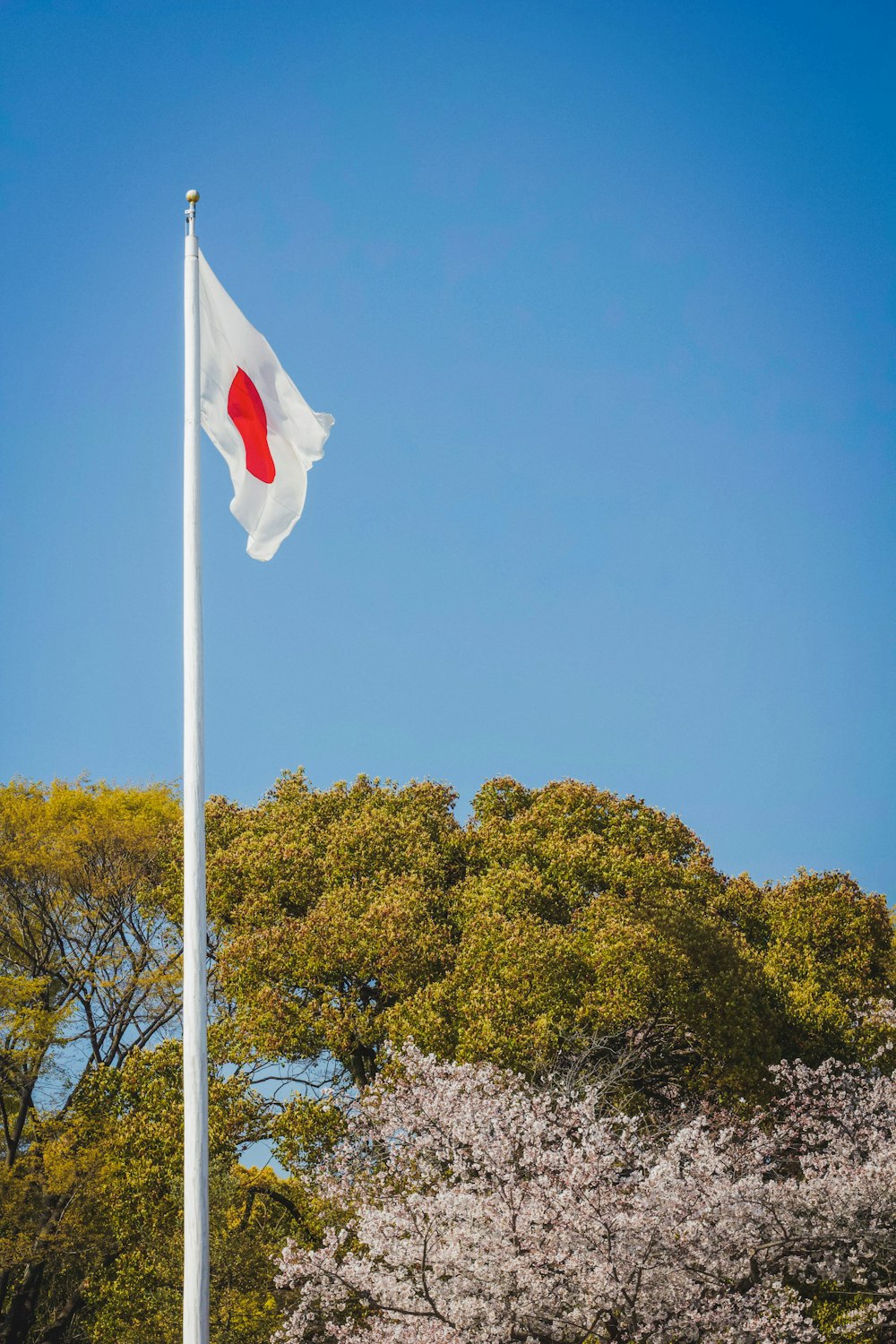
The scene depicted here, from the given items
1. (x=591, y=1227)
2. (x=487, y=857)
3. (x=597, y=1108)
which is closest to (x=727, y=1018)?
(x=597, y=1108)

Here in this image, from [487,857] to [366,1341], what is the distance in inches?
371

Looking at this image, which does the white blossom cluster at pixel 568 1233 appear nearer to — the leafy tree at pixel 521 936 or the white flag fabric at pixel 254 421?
the leafy tree at pixel 521 936

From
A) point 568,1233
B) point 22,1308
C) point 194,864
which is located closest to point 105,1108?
point 22,1308

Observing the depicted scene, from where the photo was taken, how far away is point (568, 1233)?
10.9 m

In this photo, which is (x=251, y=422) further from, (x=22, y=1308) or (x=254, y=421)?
(x=22, y=1308)

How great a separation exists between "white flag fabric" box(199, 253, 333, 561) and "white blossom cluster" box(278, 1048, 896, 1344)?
6.30 m

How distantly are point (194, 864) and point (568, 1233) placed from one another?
6.00 meters

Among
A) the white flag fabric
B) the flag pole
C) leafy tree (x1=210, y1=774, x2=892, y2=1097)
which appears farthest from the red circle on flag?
leafy tree (x1=210, y1=774, x2=892, y2=1097)

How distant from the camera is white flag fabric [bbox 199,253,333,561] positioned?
27.4 feet

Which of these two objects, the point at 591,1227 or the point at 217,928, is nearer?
the point at 591,1227

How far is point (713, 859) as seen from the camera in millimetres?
22281

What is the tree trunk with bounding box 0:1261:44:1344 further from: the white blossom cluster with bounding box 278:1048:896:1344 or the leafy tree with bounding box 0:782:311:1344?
the white blossom cluster with bounding box 278:1048:896:1344

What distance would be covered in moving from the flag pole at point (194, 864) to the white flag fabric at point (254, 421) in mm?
146

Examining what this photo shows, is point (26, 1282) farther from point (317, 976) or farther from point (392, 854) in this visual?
point (392, 854)
